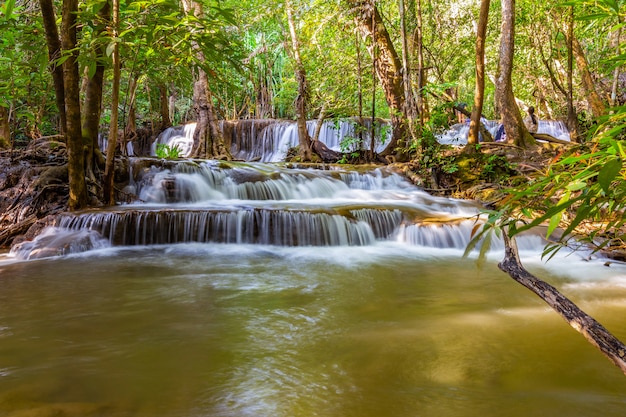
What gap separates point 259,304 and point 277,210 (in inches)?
136

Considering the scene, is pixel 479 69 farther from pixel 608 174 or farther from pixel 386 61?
pixel 608 174

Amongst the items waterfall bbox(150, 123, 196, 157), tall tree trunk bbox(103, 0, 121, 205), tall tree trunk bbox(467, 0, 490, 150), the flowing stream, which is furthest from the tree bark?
waterfall bbox(150, 123, 196, 157)

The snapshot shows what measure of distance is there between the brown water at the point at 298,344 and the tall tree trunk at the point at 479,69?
258 inches

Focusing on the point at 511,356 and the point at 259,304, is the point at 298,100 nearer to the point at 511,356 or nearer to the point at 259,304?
the point at 259,304

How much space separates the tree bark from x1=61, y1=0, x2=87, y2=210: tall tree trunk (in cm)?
571

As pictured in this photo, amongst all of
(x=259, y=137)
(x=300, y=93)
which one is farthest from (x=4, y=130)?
(x=259, y=137)

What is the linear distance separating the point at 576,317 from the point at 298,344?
189cm

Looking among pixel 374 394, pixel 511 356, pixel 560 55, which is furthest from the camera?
pixel 560 55

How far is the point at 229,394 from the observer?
6.61 ft

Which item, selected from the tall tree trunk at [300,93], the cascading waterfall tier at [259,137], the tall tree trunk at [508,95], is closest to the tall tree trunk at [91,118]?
the tall tree trunk at [300,93]

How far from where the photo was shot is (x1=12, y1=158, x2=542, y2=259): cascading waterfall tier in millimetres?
6227

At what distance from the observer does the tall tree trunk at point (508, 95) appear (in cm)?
1017

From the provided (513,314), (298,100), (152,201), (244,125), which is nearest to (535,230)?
(513,314)

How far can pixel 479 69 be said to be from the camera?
10.2 m
